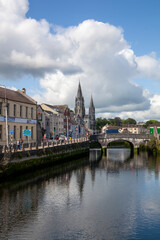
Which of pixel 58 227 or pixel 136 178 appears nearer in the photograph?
pixel 58 227

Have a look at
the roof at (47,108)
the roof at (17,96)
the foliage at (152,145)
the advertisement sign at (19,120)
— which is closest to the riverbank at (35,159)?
the advertisement sign at (19,120)

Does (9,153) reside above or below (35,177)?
above

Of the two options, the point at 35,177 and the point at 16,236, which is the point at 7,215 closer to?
the point at 16,236

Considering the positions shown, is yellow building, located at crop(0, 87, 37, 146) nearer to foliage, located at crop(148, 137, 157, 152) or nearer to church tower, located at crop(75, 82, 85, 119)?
foliage, located at crop(148, 137, 157, 152)

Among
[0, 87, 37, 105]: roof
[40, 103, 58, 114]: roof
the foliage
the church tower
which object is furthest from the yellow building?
the church tower

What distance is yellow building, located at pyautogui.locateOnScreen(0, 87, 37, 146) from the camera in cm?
4159

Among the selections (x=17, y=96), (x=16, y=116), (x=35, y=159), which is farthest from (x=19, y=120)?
(x=35, y=159)

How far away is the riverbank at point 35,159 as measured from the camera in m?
31.7

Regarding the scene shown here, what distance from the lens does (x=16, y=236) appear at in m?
16.6

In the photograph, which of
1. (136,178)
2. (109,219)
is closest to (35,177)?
(136,178)

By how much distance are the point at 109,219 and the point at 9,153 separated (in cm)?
1616

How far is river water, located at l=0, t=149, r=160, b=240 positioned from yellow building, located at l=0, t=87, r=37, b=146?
10.8 m

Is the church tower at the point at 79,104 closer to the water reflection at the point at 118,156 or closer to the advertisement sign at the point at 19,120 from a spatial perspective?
the water reflection at the point at 118,156

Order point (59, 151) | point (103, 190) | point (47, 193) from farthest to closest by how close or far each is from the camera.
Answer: point (59, 151) < point (103, 190) < point (47, 193)
